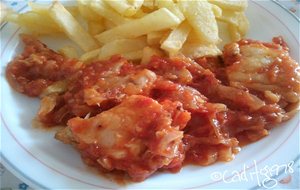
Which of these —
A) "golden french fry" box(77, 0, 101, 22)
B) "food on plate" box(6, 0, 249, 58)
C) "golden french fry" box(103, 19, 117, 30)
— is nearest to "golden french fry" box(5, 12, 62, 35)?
"food on plate" box(6, 0, 249, 58)

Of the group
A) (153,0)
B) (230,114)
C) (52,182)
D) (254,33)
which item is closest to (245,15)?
(254,33)

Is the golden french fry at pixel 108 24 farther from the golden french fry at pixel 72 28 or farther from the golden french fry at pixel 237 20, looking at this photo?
the golden french fry at pixel 237 20

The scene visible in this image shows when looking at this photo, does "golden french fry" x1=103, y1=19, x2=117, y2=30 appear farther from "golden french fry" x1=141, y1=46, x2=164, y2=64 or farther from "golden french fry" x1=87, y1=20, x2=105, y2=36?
"golden french fry" x1=141, y1=46, x2=164, y2=64

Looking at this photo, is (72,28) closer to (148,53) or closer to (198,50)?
(148,53)

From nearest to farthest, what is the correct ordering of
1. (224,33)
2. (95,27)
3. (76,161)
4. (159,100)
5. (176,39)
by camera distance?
(76,161), (159,100), (176,39), (95,27), (224,33)

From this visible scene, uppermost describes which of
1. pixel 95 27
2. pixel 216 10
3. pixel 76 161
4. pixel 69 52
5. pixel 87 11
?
pixel 216 10

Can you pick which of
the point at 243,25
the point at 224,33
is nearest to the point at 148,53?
the point at 224,33
